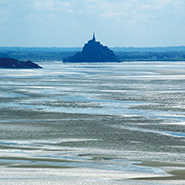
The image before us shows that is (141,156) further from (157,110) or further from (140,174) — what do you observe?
(157,110)

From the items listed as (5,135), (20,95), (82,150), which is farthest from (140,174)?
(20,95)

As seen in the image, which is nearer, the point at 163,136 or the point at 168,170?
the point at 168,170

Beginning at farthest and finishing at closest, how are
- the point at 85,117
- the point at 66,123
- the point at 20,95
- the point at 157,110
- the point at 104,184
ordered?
the point at 20,95, the point at 157,110, the point at 85,117, the point at 66,123, the point at 104,184

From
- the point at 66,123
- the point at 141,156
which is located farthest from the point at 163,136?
the point at 66,123

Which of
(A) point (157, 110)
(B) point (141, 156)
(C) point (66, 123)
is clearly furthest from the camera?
(A) point (157, 110)

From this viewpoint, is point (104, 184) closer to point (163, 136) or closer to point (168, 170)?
point (168, 170)

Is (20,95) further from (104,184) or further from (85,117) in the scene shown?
(104,184)

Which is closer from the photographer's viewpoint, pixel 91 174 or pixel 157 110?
Answer: pixel 91 174

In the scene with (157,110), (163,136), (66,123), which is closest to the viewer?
(163,136)

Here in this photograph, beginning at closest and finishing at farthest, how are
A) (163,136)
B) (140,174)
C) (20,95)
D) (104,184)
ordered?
(104,184), (140,174), (163,136), (20,95)
